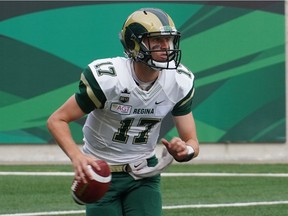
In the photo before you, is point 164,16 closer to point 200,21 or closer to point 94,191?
point 94,191

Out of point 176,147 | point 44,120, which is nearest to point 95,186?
point 176,147

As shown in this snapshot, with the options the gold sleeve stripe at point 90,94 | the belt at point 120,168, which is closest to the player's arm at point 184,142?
the belt at point 120,168

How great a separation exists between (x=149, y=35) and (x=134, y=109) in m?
0.44

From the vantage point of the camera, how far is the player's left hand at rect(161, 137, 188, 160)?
5.31m

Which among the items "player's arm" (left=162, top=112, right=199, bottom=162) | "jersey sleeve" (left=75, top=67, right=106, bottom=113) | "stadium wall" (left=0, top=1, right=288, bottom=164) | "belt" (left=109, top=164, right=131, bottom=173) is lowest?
"stadium wall" (left=0, top=1, right=288, bottom=164)

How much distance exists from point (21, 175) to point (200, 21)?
12.6 ft

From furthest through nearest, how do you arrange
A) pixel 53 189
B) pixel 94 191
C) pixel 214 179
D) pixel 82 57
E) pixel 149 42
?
pixel 82 57 < pixel 214 179 < pixel 53 189 < pixel 149 42 < pixel 94 191

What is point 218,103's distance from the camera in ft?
49.0

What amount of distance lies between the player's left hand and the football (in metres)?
0.35

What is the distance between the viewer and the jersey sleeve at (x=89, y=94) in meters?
5.55

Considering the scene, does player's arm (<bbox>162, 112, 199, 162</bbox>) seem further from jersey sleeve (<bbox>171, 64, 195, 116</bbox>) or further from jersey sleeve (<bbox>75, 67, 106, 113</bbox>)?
jersey sleeve (<bbox>75, 67, 106, 113</bbox>)

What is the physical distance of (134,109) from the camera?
5.68 m

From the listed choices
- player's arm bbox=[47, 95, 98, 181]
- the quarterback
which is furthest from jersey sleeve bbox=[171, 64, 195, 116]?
player's arm bbox=[47, 95, 98, 181]

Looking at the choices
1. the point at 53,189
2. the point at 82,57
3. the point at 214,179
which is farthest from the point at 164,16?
the point at 82,57
